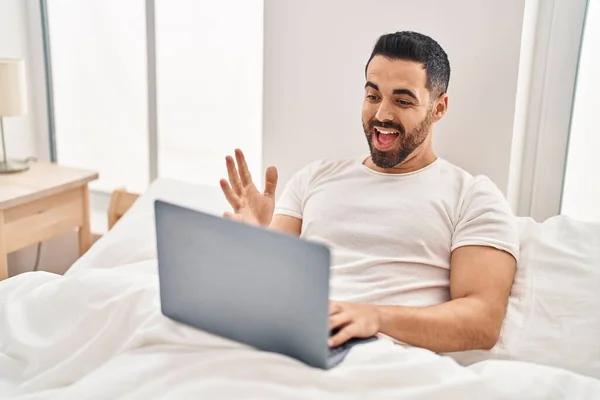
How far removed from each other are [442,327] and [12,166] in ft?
4.75

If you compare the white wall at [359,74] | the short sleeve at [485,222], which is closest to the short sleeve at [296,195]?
the white wall at [359,74]

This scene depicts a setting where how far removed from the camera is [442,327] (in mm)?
1239

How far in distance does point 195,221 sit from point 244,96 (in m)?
1.17

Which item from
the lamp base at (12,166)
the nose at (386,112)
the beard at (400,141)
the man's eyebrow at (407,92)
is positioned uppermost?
the man's eyebrow at (407,92)

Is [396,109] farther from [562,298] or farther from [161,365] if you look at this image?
[161,365]

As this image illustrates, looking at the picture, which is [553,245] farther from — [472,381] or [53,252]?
[53,252]

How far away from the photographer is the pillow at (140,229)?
1.61m

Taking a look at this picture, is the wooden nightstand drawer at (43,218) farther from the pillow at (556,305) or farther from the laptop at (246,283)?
the pillow at (556,305)

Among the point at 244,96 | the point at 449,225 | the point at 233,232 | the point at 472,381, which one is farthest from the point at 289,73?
the point at 472,381

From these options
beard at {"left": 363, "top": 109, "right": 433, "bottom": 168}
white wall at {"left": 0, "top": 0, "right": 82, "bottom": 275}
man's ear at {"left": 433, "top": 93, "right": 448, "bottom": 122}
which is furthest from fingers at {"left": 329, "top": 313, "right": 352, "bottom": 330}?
white wall at {"left": 0, "top": 0, "right": 82, "bottom": 275}

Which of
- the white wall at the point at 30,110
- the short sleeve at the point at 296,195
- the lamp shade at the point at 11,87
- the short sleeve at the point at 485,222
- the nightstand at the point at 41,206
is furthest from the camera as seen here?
the white wall at the point at 30,110

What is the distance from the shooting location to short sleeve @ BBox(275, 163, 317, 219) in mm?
1596

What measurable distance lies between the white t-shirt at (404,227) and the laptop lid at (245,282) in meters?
0.36

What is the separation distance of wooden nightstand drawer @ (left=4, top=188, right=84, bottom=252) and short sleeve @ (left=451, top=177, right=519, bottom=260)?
1.18m
